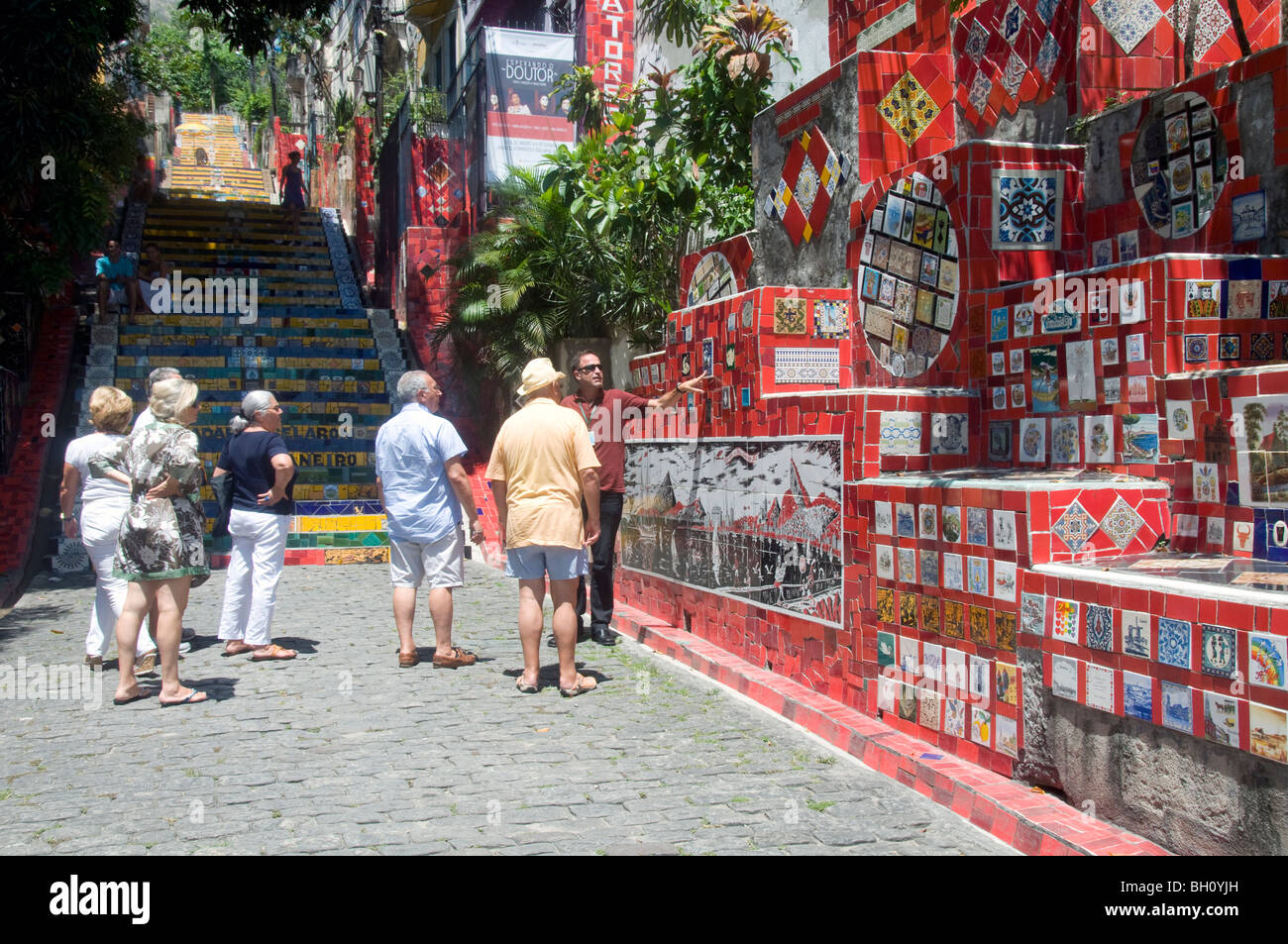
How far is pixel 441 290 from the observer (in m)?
19.9

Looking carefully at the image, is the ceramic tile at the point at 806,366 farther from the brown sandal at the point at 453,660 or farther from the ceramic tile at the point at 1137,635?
the ceramic tile at the point at 1137,635

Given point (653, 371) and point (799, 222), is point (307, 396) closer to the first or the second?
point (653, 371)

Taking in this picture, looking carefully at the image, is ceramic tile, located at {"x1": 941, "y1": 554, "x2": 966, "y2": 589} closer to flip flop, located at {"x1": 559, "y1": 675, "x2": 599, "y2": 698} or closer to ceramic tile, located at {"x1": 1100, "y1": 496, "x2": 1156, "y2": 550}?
ceramic tile, located at {"x1": 1100, "y1": 496, "x2": 1156, "y2": 550}

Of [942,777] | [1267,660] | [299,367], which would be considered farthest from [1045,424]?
[299,367]

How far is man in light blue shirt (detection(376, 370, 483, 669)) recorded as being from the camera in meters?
7.16

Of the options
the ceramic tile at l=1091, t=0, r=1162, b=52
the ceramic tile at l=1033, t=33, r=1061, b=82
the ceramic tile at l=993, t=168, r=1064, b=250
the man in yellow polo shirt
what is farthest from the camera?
the ceramic tile at l=1033, t=33, r=1061, b=82

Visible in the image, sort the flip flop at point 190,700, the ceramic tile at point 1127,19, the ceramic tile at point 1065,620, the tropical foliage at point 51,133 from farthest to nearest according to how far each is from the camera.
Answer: the tropical foliage at point 51,133 → the ceramic tile at point 1127,19 → the flip flop at point 190,700 → the ceramic tile at point 1065,620

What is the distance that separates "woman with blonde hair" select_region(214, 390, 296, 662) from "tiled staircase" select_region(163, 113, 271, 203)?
27.7 m

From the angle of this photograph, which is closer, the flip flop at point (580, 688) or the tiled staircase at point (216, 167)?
the flip flop at point (580, 688)

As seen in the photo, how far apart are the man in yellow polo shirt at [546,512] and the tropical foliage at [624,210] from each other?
544 cm

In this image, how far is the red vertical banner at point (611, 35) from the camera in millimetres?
16844

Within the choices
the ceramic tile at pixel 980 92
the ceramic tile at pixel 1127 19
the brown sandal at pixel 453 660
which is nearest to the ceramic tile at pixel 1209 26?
the ceramic tile at pixel 1127 19

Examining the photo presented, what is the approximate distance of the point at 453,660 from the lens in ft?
23.4

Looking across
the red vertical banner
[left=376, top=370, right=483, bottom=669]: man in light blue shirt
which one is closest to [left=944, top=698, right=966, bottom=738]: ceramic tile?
[left=376, top=370, right=483, bottom=669]: man in light blue shirt
